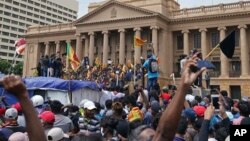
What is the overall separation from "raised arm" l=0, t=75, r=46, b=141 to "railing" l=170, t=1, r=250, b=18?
4402 cm

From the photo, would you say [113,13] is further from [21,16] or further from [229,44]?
[21,16]

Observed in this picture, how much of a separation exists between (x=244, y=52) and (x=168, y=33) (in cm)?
1130

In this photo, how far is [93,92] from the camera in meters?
16.0

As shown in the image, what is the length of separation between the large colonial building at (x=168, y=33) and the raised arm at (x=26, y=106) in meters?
39.0

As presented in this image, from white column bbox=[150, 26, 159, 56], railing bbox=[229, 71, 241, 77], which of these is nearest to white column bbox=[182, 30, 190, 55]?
white column bbox=[150, 26, 159, 56]

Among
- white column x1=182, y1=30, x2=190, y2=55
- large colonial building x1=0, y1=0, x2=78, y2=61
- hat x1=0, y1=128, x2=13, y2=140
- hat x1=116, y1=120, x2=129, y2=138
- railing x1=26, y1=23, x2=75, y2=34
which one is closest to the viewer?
hat x1=0, y1=128, x2=13, y2=140

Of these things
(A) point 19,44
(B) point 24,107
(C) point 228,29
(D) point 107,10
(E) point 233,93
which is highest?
(D) point 107,10

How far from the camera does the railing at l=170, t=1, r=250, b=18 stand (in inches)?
1690

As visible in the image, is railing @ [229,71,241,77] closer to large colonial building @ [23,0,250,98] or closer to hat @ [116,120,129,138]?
large colonial building @ [23,0,250,98]

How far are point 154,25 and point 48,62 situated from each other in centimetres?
2537

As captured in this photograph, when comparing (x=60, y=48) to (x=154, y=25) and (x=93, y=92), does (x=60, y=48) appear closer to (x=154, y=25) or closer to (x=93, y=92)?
(x=154, y=25)

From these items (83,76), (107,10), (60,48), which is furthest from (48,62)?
(60,48)

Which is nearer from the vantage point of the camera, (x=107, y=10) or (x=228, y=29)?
(x=228, y=29)

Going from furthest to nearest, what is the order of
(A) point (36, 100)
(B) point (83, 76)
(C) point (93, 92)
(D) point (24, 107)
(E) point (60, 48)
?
(E) point (60, 48)
(B) point (83, 76)
(C) point (93, 92)
(A) point (36, 100)
(D) point (24, 107)
